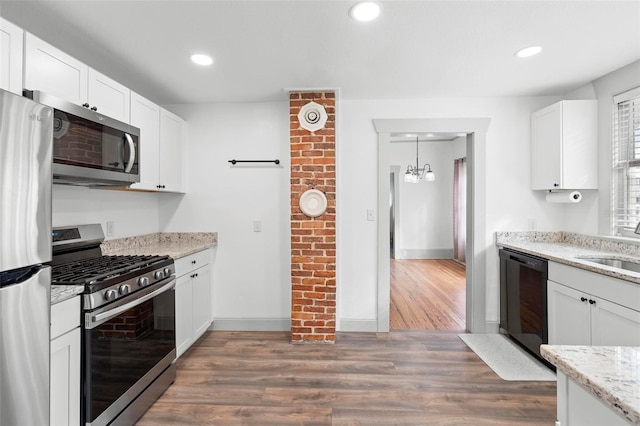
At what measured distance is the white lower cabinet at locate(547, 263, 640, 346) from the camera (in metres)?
1.81

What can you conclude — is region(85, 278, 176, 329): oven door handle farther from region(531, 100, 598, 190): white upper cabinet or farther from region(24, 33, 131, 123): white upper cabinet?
region(531, 100, 598, 190): white upper cabinet

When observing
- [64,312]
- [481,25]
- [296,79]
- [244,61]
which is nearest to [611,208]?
[481,25]

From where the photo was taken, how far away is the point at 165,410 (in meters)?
2.02

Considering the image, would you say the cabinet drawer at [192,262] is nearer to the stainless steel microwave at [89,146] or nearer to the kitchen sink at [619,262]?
the stainless steel microwave at [89,146]

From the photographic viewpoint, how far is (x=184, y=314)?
2660 millimetres

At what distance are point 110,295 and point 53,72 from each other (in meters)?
1.30

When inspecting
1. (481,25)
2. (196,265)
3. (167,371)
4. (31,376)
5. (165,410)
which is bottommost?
(165,410)

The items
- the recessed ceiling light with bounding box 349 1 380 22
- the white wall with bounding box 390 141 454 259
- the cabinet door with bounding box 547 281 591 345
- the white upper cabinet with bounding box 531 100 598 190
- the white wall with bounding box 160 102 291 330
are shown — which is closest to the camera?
the recessed ceiling light with bounding box 349 1 380 22

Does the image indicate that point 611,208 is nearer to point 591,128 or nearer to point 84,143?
point 591,128

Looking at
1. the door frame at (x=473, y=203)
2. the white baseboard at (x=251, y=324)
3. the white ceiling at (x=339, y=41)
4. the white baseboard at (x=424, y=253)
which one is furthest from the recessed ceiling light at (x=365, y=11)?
the white baseboard at (x=424, y=253)

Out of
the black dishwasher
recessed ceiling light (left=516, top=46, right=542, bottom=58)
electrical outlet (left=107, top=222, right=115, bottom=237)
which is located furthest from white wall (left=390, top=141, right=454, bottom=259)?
electrical outlet (left=107, top=222, right=115, bottom=237)

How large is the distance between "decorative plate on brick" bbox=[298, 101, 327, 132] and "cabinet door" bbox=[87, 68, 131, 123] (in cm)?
144

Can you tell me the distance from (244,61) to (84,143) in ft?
4.13

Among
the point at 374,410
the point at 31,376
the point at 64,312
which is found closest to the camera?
the point at 31,376
